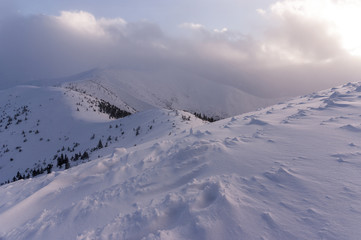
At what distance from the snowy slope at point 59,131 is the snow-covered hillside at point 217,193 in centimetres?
786

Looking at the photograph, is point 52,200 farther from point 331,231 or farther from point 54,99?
point 54,99

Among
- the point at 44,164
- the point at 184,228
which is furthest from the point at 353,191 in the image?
the point at 44,164

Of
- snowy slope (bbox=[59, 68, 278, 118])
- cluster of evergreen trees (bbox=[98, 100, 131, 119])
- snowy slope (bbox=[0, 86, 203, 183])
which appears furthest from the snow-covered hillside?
snowy slope (bbox=[59, 68, 278, 118])

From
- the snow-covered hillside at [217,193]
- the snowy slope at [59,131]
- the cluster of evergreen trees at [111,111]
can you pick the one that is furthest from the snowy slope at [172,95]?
the snow-covered hillside at [217,193]

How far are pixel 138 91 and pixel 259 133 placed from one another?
5383 inches

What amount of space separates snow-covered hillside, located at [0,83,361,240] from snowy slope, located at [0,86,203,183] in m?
7.86

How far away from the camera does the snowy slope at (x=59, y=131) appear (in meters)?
15.3

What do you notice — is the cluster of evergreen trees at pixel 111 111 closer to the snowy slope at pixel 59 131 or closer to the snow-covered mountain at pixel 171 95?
the snowy slope at pixel 59 131

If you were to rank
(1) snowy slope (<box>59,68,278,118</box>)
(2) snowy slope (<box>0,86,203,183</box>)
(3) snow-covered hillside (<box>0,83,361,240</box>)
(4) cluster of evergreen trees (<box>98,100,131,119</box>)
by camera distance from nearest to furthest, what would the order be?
(3) snow-covered hillside (<box>0,83,361,240</box>) → (2) snowy slope (<box>0,86,203,183</box>) → (4) cluster of evergreen trees (<box>98,100,131,119</box>) → (1) snowy slope (<box>59,68,278,118</box>)

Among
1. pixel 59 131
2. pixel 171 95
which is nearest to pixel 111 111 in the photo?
pixel 59 131

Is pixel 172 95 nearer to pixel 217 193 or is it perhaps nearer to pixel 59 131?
pixel 59 131

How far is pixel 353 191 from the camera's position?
3.36 metres

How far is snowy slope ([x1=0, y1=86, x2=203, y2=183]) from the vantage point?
15258mm

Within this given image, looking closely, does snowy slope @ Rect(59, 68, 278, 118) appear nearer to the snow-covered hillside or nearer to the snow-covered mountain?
the snow-covered mountain
